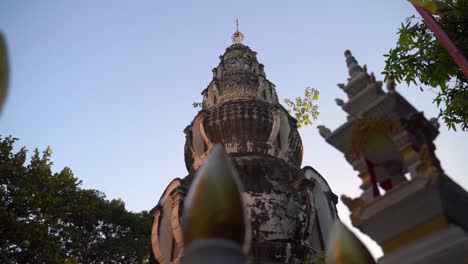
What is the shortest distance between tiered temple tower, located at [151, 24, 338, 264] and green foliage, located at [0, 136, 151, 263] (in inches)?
164

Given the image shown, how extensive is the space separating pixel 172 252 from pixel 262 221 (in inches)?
117

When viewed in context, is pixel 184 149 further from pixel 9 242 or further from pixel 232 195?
pixel 232 195

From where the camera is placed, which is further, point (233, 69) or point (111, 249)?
point (111, 249)

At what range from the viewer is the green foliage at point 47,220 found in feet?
44.3

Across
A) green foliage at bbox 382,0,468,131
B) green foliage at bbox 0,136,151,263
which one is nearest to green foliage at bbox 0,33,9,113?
green foliage at bbox 382,0,468,131

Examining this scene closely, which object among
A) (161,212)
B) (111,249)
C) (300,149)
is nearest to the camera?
(161,212)

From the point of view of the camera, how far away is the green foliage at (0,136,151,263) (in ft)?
44.3

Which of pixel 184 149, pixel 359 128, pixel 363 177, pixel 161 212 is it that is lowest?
pixel 363 177

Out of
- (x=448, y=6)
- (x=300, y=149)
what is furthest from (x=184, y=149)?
(x=448, y=6)

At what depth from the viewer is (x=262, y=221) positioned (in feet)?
37.6

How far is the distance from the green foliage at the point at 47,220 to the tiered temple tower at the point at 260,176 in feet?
13.7

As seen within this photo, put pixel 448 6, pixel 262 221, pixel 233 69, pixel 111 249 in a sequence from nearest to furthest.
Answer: pixel 448 6 < pixel 262 221 < pixel 233 69 < pixel 111 249

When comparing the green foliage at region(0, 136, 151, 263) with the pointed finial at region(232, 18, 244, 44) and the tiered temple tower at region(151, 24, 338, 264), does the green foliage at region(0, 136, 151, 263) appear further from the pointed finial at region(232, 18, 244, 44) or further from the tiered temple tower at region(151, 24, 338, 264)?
the pointed finial at region(232, 18, 244, 44)

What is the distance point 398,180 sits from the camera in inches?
157
